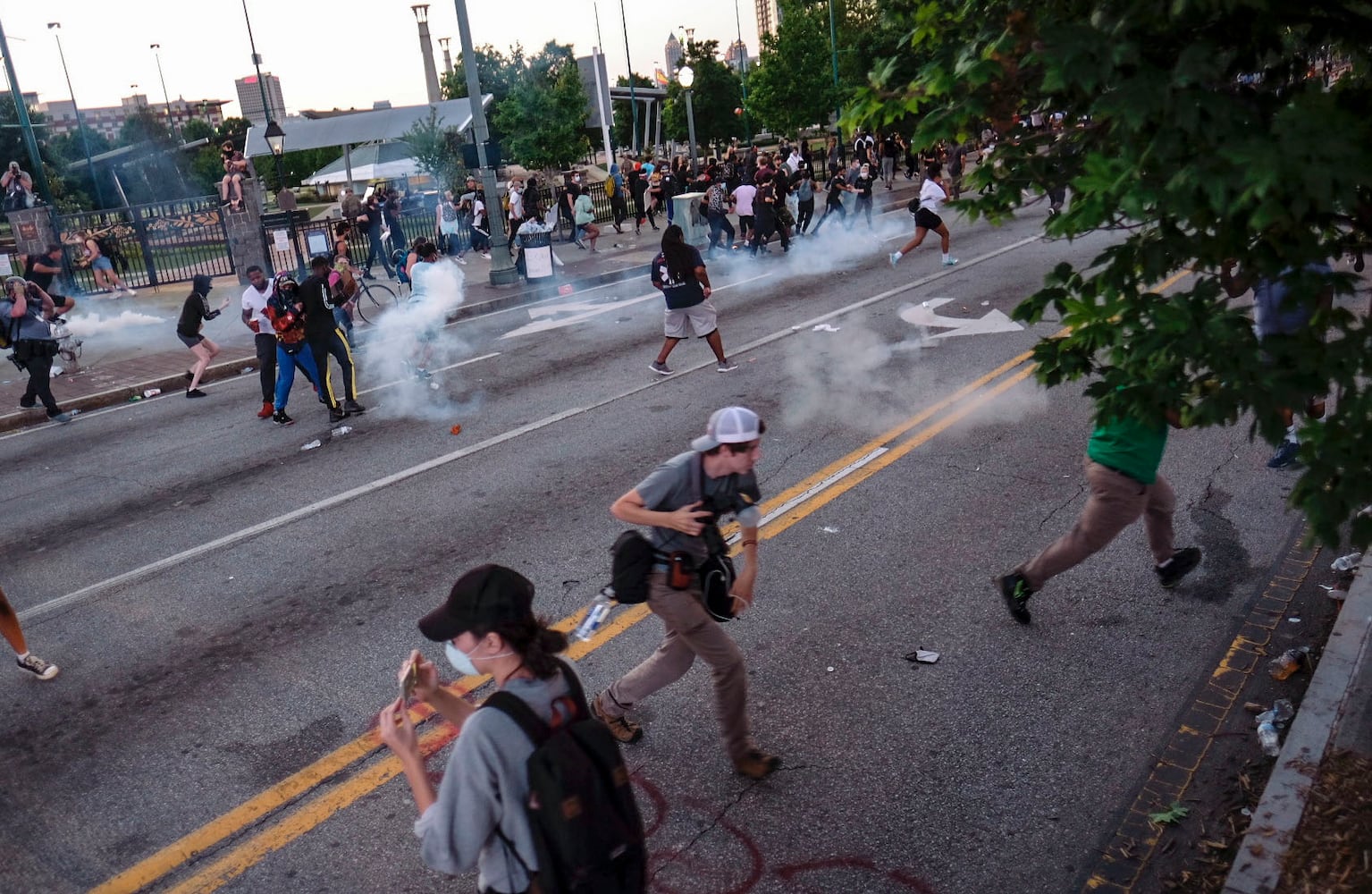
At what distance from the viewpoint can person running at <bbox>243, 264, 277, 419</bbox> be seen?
12.0 m

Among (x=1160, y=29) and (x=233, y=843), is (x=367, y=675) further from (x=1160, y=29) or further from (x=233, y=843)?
(x=1160, y=29)

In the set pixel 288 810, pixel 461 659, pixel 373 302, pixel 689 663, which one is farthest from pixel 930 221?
pixel 461 659

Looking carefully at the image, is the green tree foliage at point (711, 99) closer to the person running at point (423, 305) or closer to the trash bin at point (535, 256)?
the trash bin at point (535, 256)

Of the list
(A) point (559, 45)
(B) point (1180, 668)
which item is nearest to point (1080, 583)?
(B) point (1180, 668)

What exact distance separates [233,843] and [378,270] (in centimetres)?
2221

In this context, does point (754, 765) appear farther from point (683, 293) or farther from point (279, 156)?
point (279, 156)

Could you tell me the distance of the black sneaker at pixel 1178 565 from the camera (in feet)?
20.5

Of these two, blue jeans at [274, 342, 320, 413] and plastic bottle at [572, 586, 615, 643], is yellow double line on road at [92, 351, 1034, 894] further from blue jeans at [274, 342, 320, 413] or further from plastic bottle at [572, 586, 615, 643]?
blue jeans at [274, 342, 320, 413]

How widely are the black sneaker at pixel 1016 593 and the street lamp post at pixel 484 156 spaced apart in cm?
1572

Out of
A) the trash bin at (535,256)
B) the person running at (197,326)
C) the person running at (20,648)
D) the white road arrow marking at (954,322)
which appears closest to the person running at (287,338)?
the person running at (197,326)

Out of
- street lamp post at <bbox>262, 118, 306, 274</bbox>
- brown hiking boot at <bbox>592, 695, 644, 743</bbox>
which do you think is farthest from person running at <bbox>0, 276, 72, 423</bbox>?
brown hiking boot at <bbox>592, 695, 644, 743</bbox>

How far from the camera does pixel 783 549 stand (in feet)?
23.9

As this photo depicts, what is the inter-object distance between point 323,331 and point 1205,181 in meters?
10.3

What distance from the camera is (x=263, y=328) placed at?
12.0m
